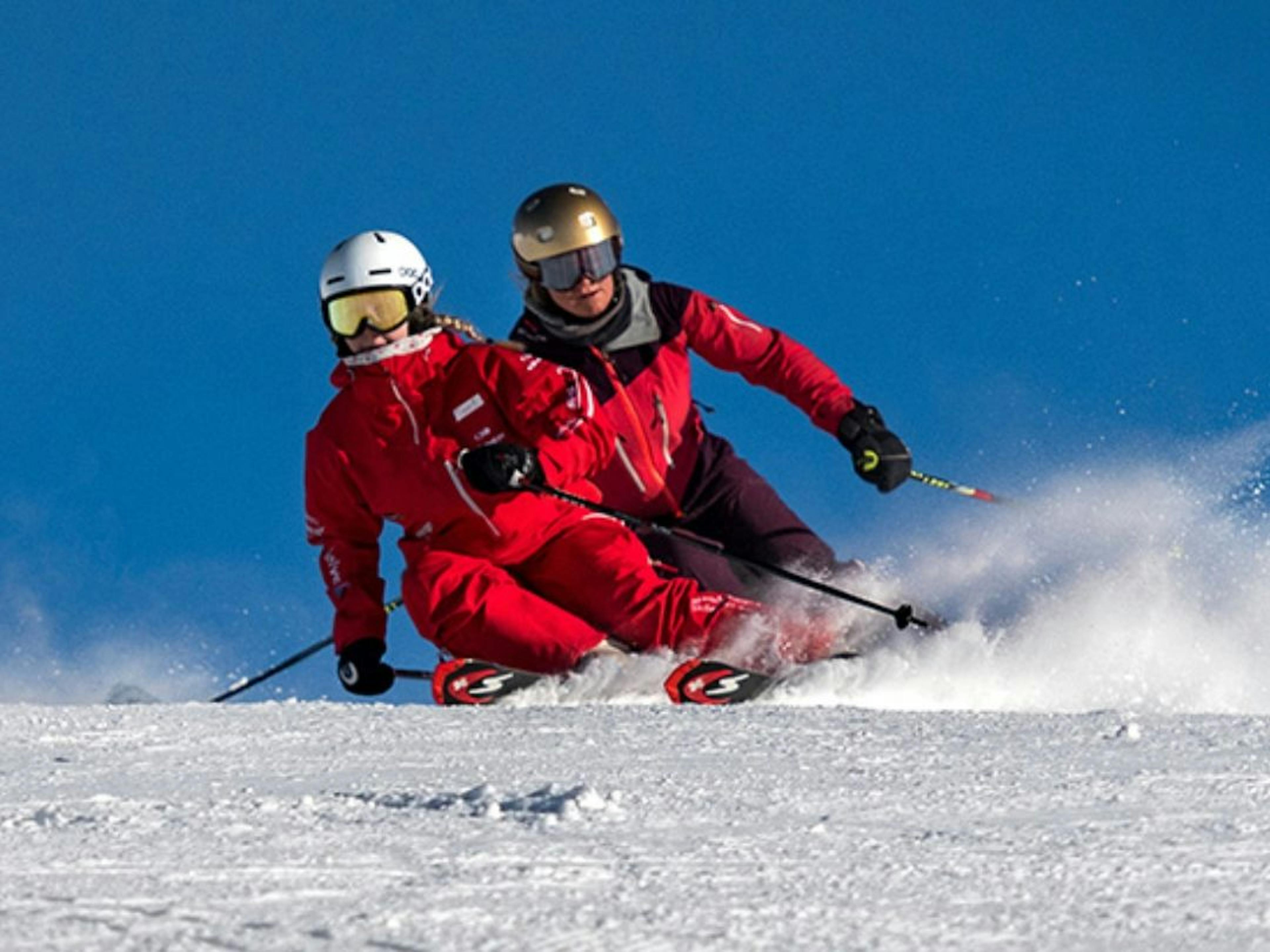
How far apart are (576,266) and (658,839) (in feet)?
14.5

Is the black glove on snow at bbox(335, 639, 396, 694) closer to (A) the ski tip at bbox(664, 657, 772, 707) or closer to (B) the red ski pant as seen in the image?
(B) the red ski pant

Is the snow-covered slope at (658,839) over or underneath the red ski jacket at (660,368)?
underneath

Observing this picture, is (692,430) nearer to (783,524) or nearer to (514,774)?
(783,524)

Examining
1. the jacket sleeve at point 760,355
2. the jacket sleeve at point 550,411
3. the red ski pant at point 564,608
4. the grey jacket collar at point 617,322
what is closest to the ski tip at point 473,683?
the red ski pant at point 564,608

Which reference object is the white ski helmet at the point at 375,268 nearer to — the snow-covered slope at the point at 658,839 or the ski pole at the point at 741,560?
the ski pole at the point at 741,560

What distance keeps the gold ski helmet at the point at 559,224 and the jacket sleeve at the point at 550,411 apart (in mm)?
661

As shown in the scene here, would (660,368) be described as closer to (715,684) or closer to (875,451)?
(875,451)

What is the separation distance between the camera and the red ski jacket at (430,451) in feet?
20.7

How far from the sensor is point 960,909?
2.28 metres

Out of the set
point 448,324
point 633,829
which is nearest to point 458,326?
point 448,324

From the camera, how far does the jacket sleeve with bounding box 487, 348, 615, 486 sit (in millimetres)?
6352

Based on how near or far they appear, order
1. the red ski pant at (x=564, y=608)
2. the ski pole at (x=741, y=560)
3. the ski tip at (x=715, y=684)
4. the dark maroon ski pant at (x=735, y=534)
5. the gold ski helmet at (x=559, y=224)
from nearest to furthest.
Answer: the ski tip at (x=715, y=684) → the ski pole at (x=741, y=560) → the red ski pant at (x=564, y=608) → the gold ski helmet at (x=559, y=224) → the dark maroon ski pant at (x=735, y=534)

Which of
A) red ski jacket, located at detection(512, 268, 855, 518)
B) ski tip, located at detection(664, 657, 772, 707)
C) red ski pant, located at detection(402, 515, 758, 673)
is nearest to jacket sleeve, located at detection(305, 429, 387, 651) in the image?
red ski pant, located at detection(402, 515, 758, 673)

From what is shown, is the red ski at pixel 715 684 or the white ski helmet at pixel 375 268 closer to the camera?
the red ski at pixel 715 684
